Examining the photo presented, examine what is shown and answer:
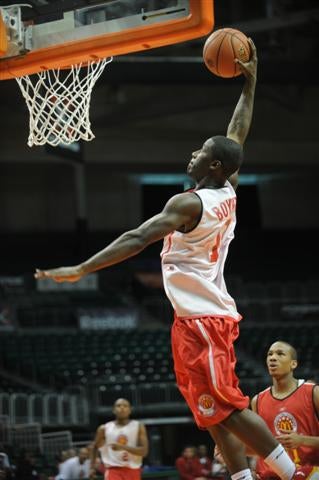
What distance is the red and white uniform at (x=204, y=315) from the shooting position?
4.25m

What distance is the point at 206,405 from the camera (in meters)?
4.24

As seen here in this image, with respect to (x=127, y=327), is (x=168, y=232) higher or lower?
higher

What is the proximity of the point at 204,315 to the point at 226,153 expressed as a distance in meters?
0.79

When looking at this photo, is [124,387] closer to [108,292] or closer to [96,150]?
[108,292]

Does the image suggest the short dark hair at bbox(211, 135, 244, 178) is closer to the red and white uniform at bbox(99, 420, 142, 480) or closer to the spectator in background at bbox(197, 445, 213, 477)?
the red and white uniform at bbox(99, 420, 142, 480)

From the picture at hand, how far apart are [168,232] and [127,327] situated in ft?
60.7

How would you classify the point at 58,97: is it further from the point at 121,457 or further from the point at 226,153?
the point at 121,457

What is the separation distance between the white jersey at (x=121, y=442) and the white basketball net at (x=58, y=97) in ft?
13.8

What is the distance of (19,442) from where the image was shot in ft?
48.8

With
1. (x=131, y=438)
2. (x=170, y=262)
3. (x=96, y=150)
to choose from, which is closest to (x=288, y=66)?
(x=96, y=150)

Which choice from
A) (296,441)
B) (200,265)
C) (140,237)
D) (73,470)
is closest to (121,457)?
(73,470)

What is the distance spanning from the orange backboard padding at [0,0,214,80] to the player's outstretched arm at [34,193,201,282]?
142 cm

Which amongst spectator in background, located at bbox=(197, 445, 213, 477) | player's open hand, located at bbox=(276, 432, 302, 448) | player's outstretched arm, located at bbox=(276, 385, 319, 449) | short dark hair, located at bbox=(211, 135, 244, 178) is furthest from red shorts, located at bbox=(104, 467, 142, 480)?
short dark hair, located at bbox=(211, 135, 244, 178)

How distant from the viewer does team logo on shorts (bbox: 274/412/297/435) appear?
5684 millimetres
